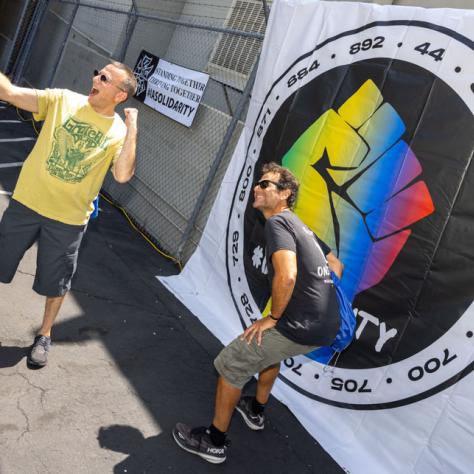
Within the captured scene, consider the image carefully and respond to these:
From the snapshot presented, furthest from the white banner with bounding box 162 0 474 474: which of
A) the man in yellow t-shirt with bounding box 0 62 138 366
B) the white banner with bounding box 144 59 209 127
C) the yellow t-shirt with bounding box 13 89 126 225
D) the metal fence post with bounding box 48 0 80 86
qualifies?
the metal fence post with bounding box 48 0 80 86

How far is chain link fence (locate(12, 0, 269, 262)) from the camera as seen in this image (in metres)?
6.57

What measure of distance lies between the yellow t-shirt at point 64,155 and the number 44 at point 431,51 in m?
2.29

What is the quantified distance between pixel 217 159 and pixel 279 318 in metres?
3.51

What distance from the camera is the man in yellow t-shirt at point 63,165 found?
10.8 feet

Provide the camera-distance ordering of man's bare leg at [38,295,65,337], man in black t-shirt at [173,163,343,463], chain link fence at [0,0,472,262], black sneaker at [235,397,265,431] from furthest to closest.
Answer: chain link fence at [0,0,472,262] → black sneaker at [235,397,265,431] → man's bare leg at [38,295,65,337] → man in black t-shirt at [173,163,343,463]

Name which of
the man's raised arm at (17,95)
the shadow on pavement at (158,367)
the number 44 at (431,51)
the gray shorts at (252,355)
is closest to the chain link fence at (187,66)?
the shadow on pavement at (158,367)

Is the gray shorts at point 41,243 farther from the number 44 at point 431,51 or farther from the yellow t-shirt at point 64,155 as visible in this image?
the number 44 at point 431,51

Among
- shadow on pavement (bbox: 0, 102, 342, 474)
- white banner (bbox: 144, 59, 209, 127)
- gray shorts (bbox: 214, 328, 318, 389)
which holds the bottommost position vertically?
shadow on pavement (bbox: 0, 102, 342, 474)

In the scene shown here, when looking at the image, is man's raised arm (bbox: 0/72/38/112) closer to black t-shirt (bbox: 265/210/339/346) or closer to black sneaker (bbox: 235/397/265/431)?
black t-shirt (bbox: 265/210/339/346)

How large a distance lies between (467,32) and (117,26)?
8730 mm

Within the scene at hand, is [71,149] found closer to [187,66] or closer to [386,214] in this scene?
[386,214]

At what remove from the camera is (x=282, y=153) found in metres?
4.85

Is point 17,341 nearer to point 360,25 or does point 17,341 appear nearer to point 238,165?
point 238,165

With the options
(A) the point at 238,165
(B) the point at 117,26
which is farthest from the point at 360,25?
(B) the point at 117,26
